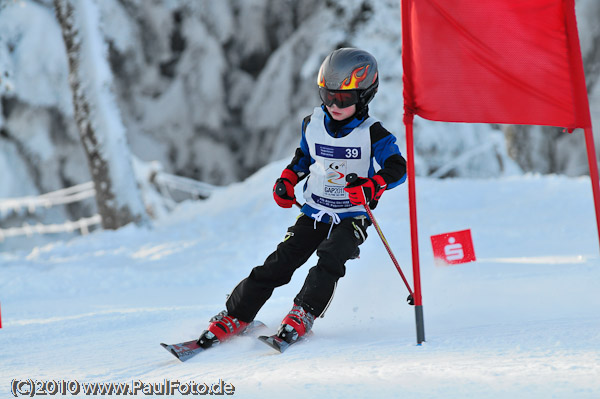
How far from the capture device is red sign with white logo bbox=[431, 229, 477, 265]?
14.1 ft

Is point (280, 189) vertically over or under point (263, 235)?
over

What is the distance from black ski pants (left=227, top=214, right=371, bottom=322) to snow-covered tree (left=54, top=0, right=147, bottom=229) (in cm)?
635

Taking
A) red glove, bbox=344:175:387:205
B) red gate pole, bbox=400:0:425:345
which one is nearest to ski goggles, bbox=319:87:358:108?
red gate pole, bbox=400:0:425:345

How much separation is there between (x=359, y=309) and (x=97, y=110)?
6360 millimetres

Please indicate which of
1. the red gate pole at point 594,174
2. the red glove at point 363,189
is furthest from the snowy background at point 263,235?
the red glove at point 363,189

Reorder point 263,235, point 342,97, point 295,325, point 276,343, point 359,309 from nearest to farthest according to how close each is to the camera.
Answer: point 276,343
point 295,325
point 342,97
point 359,309
point 263,235

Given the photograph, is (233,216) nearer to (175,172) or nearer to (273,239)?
(273,239)

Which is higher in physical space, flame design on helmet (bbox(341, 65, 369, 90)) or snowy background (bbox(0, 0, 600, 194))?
snowy background (bbox(0, 0, 600, 194))

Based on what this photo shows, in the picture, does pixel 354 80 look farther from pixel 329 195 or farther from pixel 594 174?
pixel 594 174

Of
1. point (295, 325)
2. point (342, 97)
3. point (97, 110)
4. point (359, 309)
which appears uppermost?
point (97, 110)

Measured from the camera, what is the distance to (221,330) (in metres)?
3.32

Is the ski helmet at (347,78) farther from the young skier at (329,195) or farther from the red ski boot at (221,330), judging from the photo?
the red ski boot at (221,330)

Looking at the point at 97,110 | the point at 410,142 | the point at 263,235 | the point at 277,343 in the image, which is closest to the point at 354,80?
the point at 410,142

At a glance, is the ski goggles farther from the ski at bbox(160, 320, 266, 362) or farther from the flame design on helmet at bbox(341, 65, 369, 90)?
the ski at bbox(160, 320, 266, 362)
